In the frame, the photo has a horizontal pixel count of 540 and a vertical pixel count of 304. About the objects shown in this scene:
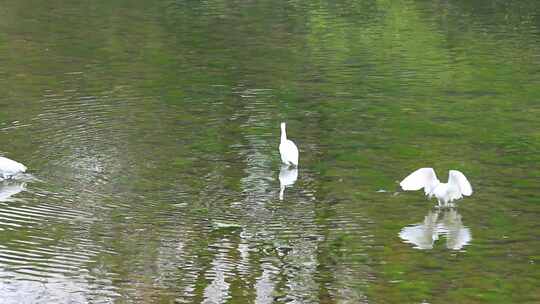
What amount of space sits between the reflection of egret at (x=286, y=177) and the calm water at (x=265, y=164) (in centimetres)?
5

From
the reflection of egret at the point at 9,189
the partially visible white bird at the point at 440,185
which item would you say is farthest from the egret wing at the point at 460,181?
the reflection of egret at the point at 9,189

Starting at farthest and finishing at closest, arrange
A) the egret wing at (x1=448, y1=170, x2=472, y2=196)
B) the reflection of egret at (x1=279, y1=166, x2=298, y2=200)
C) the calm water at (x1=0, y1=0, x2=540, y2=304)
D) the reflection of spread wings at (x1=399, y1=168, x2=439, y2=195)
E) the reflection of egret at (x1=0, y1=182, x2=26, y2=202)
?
1. the reflection of egret at (x1=279, y1=166, x2=298, y2=200)
2. the reflection of egret at (x1=0, y1=182, x2=26, y2=202)
3. the reflection of spread wings at (x1=399, y1=168, x2=439, y2=195)
4. the egret wing at (x1=448, y1=170, x2=472, y2=196)
5. the calm water at (x1=0, y1=0, x2=540, y2=304)

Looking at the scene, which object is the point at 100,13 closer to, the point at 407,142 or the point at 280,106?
the point at 280,106

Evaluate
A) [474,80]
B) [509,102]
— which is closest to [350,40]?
[474,80]

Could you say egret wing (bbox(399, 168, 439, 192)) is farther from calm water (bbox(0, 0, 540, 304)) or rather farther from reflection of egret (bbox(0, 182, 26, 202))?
reflection of egret (bbox(0, 182, 26, 202))

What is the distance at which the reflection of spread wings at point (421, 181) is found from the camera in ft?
45.5

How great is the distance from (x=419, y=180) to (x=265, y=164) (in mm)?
2783

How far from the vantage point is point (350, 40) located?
88.5 feet

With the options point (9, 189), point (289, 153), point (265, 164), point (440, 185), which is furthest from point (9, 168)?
point (440, 185)

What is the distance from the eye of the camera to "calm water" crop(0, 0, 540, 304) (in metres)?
11.7

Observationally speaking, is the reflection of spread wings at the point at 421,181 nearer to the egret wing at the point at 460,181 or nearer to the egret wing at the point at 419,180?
the egret wing at the point at 419,180

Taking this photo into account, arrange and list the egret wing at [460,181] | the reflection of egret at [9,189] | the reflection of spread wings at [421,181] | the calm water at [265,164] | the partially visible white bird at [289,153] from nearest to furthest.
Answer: the calm water at [265,164] → the egret wing at [460,181] → the reflection of spread wings at [421,181] → the reflection of egret at [9,189] → the partially visible white bird at [289,153]

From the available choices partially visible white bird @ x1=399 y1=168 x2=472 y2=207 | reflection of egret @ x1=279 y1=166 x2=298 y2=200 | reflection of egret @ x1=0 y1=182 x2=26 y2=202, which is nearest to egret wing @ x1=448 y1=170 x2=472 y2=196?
partially visible white bird @ x1=399 y1=168 x2=472 y2=207

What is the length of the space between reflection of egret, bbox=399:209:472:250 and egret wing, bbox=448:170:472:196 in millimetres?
302
